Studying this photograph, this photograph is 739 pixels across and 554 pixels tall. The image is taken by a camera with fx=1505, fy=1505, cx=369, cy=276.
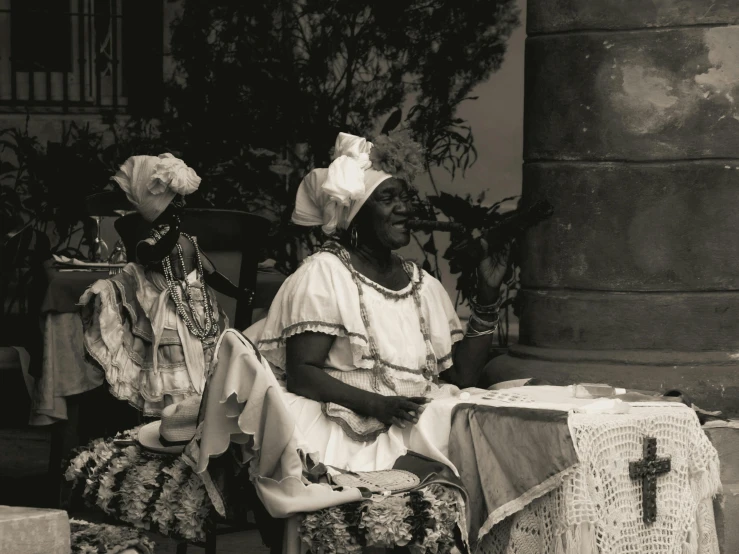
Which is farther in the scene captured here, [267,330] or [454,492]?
[267,330]

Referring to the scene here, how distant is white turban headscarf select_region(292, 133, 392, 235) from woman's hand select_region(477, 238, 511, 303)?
0.42 meters

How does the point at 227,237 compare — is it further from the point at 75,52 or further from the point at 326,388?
the point at 75,52

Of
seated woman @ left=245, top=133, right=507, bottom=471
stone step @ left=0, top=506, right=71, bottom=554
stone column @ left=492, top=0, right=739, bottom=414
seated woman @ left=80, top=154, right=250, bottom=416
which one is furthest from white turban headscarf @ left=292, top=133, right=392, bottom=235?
stone step @ left=0, top=506, right=71, bottom=554

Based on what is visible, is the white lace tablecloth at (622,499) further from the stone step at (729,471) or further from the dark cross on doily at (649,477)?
the stone step at (729,471)

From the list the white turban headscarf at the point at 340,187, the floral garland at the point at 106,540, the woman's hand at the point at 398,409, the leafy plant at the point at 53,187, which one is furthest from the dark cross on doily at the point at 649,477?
the leafy plant at the point at 53,187

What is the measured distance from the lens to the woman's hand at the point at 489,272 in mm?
4941

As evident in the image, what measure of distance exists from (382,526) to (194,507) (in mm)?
589

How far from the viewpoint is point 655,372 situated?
5445 millimetres

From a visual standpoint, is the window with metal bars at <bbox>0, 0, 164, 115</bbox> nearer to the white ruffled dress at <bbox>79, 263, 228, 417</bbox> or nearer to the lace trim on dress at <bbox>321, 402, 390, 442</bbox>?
the white ruffled dress at <bbox>79, 263, 228, 417</bbox>

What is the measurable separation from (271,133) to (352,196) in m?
3.77

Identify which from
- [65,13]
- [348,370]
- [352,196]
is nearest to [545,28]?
[352,196]

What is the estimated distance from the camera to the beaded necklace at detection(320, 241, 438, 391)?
15.5 feet

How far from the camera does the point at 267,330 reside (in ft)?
15.6

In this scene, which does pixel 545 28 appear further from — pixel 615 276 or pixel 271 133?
pixel 271 133
